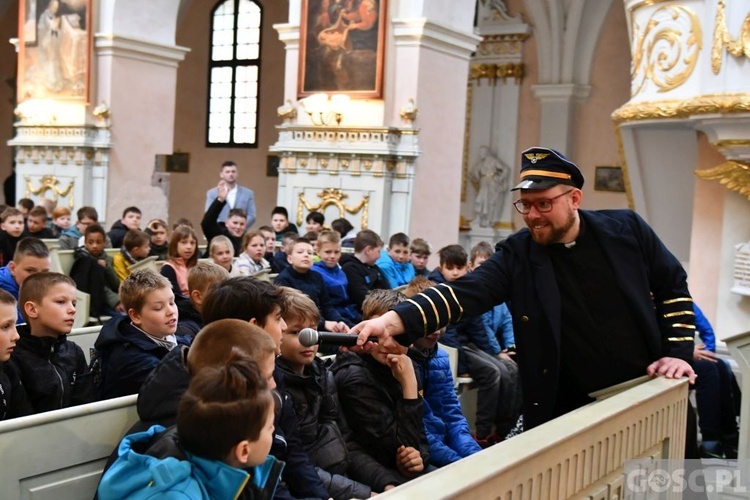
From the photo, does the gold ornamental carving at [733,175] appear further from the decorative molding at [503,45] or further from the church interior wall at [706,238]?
the decorative molding at [503,45]

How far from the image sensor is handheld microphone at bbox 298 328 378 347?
2.99 m

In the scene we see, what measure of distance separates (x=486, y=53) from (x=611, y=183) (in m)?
3.73

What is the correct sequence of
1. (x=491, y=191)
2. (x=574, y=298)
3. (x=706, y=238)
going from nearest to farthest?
(x=574, y=298), (x=706, y=238), (x=491, y=191)

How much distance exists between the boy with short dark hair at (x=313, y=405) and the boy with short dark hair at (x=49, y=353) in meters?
0.93

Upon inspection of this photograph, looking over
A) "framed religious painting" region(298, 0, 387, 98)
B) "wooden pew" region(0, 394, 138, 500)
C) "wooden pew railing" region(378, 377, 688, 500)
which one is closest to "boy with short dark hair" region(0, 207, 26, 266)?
"framed religious painting" region(298, 0, 387, 98)

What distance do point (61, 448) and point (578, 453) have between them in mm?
1676

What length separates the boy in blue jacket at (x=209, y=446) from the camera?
240cm

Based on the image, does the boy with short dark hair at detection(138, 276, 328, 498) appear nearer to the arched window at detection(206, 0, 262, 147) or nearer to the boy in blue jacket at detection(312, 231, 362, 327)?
the boy in blue jacket at detection(312, 231, 362, 327)

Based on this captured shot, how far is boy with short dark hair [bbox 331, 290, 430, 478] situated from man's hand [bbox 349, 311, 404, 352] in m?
0.57

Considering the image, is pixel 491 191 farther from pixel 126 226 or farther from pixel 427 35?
pixel 126 226

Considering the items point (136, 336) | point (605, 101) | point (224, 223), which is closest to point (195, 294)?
point (136, 336)

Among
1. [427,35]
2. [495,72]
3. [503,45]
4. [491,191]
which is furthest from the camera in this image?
[495,72]

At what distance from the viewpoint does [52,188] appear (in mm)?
15656

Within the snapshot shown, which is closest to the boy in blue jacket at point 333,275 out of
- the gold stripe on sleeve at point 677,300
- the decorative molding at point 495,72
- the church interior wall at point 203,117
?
the gold stripe on sleeve at point 677,300
